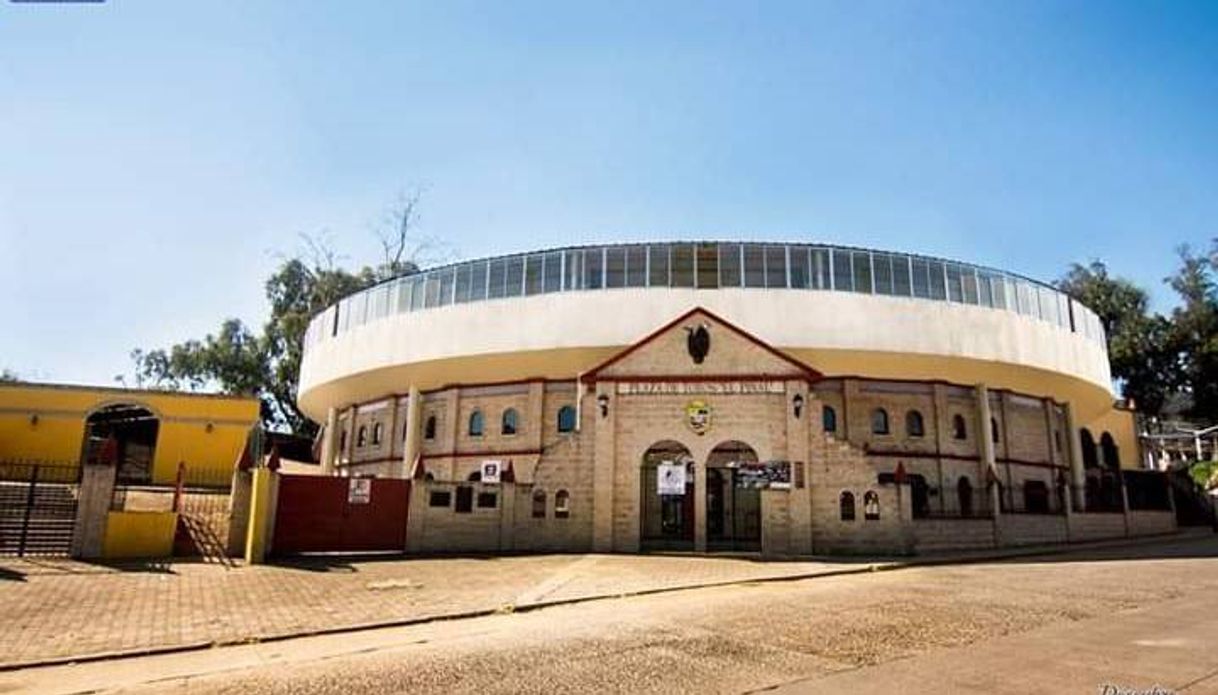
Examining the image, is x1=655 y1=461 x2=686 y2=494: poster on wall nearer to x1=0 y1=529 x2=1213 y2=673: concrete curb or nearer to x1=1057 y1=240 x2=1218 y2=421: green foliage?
x1=0 y1=529 x2=1213 y2=673: concrete curb

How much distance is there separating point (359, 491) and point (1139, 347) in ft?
185

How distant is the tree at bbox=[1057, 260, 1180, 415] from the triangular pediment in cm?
4107

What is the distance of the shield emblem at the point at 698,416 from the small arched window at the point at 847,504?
13.8 feet

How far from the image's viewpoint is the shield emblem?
73.2ft

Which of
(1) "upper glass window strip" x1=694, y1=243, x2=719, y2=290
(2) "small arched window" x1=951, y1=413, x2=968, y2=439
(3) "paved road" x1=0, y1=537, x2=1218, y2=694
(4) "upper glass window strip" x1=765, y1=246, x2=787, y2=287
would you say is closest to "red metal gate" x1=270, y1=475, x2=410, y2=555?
(3) "paved road" x1=0, y1=537, x2=1218, y2=694

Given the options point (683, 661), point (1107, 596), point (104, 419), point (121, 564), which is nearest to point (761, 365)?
point (1107, 596)

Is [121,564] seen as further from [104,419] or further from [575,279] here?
[104,419]

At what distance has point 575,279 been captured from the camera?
1096 inches

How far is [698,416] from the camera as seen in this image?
22344 millimetres

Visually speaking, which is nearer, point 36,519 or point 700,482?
point 36,519

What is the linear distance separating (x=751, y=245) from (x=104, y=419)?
96.8ft

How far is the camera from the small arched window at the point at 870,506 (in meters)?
21.3

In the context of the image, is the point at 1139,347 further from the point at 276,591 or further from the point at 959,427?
the point at 276,591

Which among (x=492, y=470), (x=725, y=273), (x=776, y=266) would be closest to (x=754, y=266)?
(x=776, y=266)
